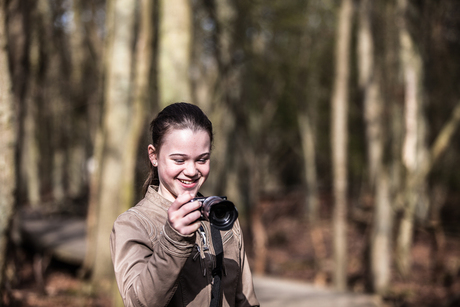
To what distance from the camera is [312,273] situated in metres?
14.1

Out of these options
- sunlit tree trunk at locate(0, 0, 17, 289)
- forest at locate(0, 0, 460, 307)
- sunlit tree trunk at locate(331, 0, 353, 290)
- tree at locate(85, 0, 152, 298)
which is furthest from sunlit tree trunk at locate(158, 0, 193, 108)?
sunlit tree trunk at locate(331, 0, 353, 290)

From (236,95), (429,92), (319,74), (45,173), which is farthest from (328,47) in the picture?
(45,173)

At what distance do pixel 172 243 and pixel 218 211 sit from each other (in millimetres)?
211

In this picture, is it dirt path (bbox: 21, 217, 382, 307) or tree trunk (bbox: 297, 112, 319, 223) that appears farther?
tree trunk (bbox: 297, 112, 319, 223)

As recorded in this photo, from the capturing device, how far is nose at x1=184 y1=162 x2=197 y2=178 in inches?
76.2

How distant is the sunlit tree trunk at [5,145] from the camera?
3805mm

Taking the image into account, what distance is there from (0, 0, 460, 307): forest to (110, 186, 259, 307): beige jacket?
0.46 m

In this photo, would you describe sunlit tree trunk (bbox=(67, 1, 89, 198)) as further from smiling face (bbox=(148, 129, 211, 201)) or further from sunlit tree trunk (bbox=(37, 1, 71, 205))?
smiling face (bbox=(148, 129, 211, 201))

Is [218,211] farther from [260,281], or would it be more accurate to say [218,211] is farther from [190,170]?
[260,281]

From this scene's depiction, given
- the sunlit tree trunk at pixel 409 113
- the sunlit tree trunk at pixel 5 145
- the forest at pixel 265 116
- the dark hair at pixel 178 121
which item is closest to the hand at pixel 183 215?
the dark hair at pixel 178 121

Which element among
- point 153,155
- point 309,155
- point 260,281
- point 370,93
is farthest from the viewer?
point 309,155

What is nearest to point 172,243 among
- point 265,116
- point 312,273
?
point 312,273

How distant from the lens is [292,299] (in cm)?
717

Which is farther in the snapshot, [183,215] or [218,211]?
[218,211]
